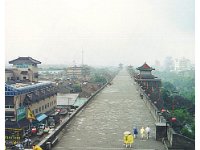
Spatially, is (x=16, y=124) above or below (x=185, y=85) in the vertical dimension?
below

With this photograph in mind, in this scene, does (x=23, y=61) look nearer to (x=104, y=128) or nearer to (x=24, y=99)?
(x=24, y=99)

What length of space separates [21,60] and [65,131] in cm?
1783

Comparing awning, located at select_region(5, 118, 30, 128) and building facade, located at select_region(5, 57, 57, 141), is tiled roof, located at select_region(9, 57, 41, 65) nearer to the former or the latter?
building facade, located at select_region(5, 57, 57, 141)

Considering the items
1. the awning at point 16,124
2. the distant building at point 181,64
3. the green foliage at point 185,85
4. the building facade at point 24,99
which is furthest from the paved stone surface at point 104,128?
the distant building at point 181,64

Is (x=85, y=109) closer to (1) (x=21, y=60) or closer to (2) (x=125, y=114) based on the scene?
(2) (x=125, y=114)

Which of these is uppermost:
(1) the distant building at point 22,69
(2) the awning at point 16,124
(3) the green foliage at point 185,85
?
(1) the distant building at point 22,69

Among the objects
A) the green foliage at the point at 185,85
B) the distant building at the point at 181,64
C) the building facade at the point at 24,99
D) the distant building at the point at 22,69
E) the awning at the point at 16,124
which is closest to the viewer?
the awning at the point at 16,124

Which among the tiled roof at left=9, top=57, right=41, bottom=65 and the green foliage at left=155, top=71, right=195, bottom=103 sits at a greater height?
the tiled roof at left=9, top=57, right=41, bottom=65

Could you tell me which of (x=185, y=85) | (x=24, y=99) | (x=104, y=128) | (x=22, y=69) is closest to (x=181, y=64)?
(x=185, y=85)

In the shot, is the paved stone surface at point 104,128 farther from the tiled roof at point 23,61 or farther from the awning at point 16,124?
the tiled roof at point 23,61

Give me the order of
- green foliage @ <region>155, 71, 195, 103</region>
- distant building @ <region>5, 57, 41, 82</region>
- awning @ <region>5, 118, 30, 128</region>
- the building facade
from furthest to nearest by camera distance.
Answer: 1. green foliage @ <region>155, 71, 195, 103</region>
2. distant building @ <region>5, 57, 41, 82</region>
3. the building facade
4. awning @ <region>5, 118, 30, 128</region>

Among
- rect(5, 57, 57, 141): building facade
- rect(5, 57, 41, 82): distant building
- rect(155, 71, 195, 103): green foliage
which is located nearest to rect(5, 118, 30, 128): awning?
rect(5, 57, 57, 141): building facade

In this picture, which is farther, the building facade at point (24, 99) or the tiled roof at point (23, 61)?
the tiled roof at point (23, 61)
